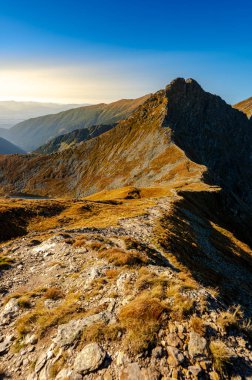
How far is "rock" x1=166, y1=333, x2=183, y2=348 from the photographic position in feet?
37.2

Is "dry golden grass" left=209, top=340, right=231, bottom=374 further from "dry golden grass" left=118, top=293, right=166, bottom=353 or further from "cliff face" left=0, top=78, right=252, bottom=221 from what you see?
"cliff face" left=0, top=78, right=252, bottom=221

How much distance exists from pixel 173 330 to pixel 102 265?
8.54 meters

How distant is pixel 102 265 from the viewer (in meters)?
19.7

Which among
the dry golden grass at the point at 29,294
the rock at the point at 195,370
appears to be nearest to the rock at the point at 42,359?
the dry golden grass at the point at 29,294

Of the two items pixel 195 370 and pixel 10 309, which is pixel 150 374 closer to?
pixel 195 370

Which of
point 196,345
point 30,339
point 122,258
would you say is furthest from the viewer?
point 122,258

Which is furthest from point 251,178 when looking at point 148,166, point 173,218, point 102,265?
point 102,265

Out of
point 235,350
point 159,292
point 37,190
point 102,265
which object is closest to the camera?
point 235,350

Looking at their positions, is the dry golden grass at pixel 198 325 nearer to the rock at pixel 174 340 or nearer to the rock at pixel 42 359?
the rock at pixel 174 340

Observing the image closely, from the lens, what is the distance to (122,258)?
20078mm

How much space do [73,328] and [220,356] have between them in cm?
645

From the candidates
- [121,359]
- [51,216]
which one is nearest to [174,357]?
[121,359]

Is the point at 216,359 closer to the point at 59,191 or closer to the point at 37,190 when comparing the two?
the point at 59,191

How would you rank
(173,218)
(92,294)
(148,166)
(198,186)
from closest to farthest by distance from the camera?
(92,294) → (173,218) → (198,186) → (148,166)
